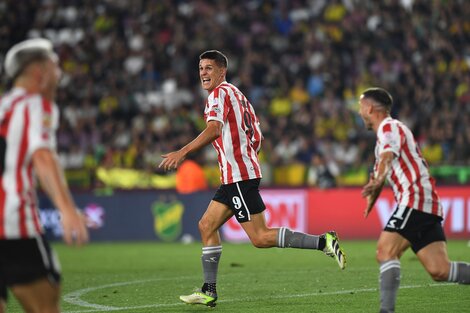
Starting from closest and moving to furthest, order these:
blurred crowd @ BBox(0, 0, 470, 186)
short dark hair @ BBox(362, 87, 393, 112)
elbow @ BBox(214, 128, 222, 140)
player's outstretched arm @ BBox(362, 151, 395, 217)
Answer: player's outstretched arm @ BBox(362, 151, 395, 217) < short dark hair @ BBox(362, 87, 393, 112) < elbow @ BBox(214, 128, 222, 140) < blurred crowd @ BBox(0, 0, 470, 186)

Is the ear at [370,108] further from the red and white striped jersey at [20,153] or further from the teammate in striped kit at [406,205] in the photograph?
the red and white striped jersey at [20,153]

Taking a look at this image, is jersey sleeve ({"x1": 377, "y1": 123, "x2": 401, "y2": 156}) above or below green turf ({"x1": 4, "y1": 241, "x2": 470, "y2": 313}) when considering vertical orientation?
above

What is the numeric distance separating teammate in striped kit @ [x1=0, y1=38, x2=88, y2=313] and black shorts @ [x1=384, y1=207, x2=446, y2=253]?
2.99 metres

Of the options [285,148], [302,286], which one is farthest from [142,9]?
[302,286]

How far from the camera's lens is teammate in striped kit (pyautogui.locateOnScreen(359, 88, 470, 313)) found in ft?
23.0

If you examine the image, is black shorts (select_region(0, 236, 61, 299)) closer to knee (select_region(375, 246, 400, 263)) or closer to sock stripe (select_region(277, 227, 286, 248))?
knee (select_region(375, 246, 400, 263))

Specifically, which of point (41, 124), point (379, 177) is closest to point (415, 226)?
point (379, 177)

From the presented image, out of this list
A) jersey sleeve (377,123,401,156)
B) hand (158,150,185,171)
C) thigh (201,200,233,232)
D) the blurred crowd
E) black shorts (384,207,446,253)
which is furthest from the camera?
the blurred crowd

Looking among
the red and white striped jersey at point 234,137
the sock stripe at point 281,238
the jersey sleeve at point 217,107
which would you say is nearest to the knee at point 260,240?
the sock stripe at point 281,238

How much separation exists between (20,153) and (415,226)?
132 inches

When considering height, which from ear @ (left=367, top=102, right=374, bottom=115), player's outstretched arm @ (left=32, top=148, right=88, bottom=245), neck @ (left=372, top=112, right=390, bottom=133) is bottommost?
player's outstretched arm @ (left=32, top=148, right=88, bottom=245)

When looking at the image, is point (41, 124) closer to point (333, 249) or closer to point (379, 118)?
point (379, 118)

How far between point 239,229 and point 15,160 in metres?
14.4

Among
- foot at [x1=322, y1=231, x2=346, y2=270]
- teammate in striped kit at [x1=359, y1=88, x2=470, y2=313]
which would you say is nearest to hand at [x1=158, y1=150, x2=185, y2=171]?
foot at [x1=322, y1=231, x2=346, y2=270]
